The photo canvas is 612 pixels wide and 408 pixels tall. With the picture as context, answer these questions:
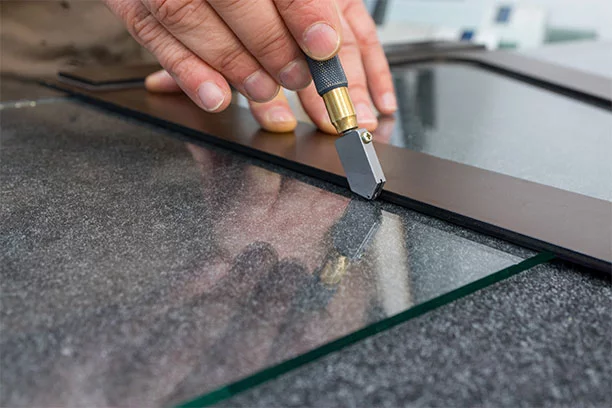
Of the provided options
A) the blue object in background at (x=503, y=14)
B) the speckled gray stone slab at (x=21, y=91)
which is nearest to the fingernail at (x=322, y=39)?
the speckled gray stone slab at (x=21, y=91)

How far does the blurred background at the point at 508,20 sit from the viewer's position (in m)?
2.04

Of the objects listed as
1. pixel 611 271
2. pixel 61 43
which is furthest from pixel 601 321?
pixel 61 43

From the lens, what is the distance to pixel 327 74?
53cm

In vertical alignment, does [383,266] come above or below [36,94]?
below

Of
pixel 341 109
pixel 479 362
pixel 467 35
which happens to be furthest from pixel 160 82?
pixel 467 35

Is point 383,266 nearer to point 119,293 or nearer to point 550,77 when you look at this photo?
point 119,293

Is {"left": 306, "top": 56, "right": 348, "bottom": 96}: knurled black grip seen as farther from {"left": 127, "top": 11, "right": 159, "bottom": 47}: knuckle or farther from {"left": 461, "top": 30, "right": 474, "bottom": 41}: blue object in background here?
{"left": 461, "top": 30, "right": 474, "bottom": 41}: blue object in background

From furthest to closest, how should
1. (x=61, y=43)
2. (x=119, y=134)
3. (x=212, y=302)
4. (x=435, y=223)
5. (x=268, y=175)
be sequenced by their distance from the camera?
(x=61, y=43) < (x=119, y=134) < (x=268, y=175) < (x=435, y=223) < (x=212, y=302)

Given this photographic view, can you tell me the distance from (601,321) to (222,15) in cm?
41

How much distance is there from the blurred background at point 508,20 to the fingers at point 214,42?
150 centimetres

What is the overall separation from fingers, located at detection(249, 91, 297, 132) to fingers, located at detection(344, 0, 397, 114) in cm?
17

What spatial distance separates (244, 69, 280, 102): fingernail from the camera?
0.62 m

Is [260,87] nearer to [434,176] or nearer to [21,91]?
[434,176]

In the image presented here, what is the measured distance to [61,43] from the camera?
3.57 ft
